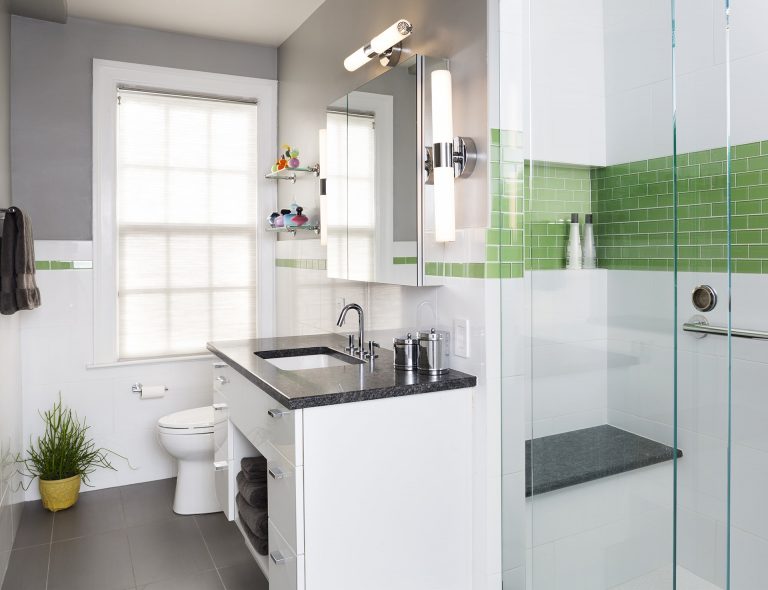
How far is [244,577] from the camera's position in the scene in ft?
8.40

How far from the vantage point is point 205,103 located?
3.83 m

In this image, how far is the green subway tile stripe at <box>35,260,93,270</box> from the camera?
338 cm

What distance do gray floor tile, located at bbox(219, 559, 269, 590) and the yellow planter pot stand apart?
3.90 feet

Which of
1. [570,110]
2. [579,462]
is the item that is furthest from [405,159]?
[579,462]

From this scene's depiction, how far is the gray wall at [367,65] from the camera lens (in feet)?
6.59

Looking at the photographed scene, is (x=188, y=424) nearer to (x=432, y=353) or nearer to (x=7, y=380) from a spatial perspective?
(x=7, y=380)

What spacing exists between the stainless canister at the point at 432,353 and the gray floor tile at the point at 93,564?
1518 mm

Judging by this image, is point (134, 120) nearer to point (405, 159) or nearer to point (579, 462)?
point (405, 159)

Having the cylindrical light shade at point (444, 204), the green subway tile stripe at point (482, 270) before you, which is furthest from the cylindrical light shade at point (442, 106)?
the green subway tile stripe at point (482, 270)

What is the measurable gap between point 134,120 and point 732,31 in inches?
130

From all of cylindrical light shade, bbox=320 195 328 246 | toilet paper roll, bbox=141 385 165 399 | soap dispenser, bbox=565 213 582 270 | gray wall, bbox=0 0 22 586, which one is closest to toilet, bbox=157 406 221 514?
toilet paper roll, bbox=141 385 165 399

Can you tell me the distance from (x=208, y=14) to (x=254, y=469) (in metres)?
2.44

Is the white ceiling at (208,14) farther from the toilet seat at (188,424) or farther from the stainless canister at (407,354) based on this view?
the toilet seat at (188,424)

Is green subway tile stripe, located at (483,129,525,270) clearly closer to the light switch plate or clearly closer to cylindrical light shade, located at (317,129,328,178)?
the light switch plate
